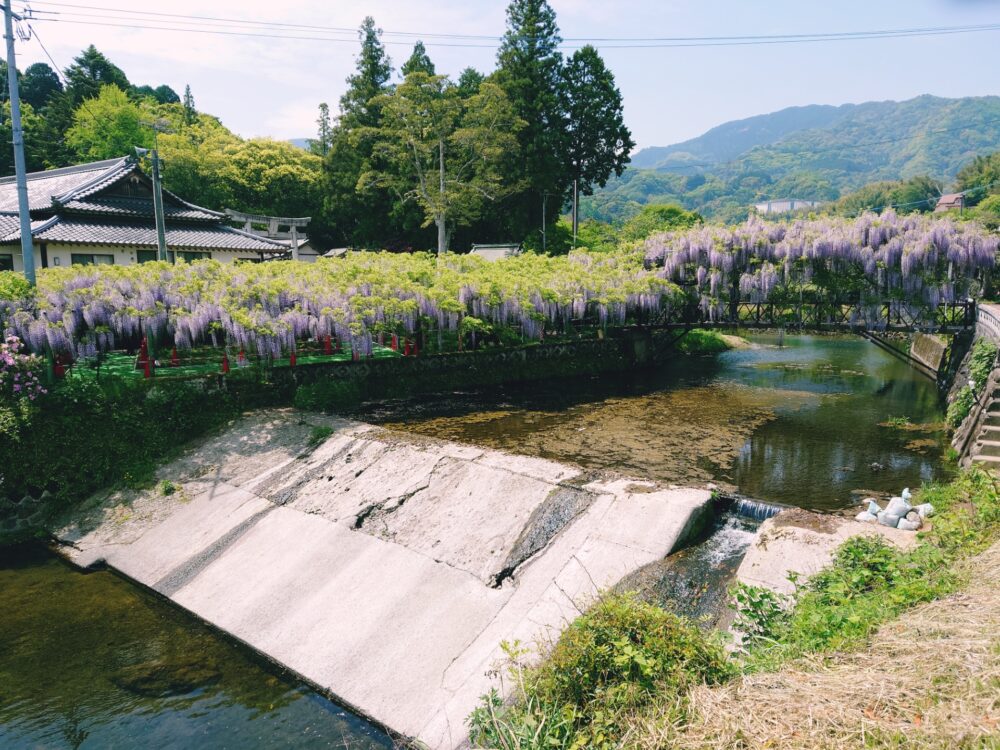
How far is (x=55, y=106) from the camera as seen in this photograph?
51.5 meters

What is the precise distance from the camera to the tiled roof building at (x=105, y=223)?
25.1 metres

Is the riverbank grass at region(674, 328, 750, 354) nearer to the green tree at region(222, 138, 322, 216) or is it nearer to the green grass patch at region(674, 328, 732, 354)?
the green grass patch at region(674, 328, 732, 354)

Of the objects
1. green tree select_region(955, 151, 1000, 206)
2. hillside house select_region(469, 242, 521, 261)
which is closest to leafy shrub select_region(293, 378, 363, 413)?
hillside house select_region(469, 242, 521, 261)

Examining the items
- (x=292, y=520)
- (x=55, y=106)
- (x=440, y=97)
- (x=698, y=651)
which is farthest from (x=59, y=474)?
(x=55, y=106)

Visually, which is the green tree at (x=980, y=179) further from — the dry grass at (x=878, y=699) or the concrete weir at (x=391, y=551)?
the dry grass at (x=878, y=699)

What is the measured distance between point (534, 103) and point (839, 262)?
76.3ft

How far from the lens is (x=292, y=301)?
1766 centimetres

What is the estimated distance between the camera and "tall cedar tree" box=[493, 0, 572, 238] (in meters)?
37.7

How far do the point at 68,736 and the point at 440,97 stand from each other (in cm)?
3429

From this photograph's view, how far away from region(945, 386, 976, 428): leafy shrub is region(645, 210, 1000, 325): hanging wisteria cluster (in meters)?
5.23

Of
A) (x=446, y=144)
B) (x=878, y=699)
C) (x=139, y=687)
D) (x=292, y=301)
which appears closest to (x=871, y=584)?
(x=878, y=699)

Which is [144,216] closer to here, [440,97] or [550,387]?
[440,97]

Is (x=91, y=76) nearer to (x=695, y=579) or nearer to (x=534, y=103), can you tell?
(x=534, y=103)

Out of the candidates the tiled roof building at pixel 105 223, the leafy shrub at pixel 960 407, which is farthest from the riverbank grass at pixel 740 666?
the tiled roof building at pixel 105 223
